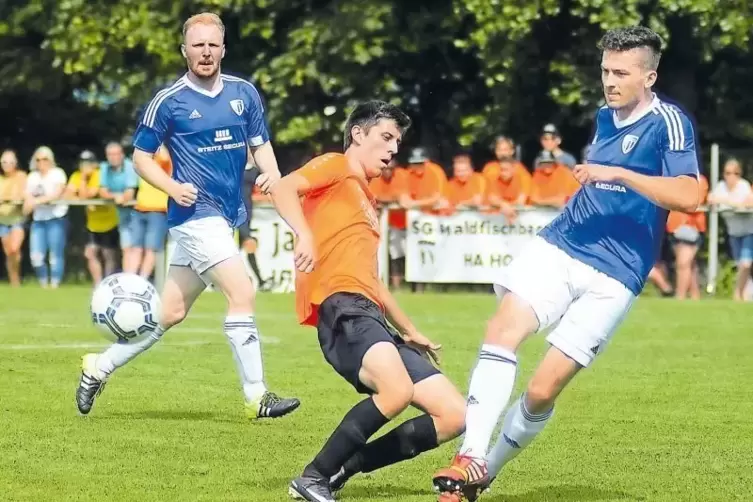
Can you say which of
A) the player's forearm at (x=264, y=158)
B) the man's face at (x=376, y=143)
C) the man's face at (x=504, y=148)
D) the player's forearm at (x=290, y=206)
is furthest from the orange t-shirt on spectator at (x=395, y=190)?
the player's forearm at (x=290, y=206)

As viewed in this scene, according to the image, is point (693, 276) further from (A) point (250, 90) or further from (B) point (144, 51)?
(A) point (250, 90)

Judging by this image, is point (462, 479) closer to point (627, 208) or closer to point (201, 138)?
point (627, 208)

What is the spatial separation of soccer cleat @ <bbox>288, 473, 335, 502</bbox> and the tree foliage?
16448 mm

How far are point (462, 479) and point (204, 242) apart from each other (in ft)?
10.8

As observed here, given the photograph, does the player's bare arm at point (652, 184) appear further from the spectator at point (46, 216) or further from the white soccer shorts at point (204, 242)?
the spectator at point (46, 216)

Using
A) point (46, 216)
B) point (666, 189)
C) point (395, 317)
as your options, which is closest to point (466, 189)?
point (46, 216)

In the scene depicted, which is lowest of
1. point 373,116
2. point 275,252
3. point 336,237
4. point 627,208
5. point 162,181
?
point 275,252

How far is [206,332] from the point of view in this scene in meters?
15.1

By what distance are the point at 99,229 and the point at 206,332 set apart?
7.66 m

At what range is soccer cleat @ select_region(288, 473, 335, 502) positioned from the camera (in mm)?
6594

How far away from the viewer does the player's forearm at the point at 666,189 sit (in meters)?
6.46

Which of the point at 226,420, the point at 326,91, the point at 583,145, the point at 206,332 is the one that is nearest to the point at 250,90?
the point at 226,420

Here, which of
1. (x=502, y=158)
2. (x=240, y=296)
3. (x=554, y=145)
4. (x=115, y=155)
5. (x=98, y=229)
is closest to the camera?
(x=240, y=296)

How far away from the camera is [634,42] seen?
6.84 meters
